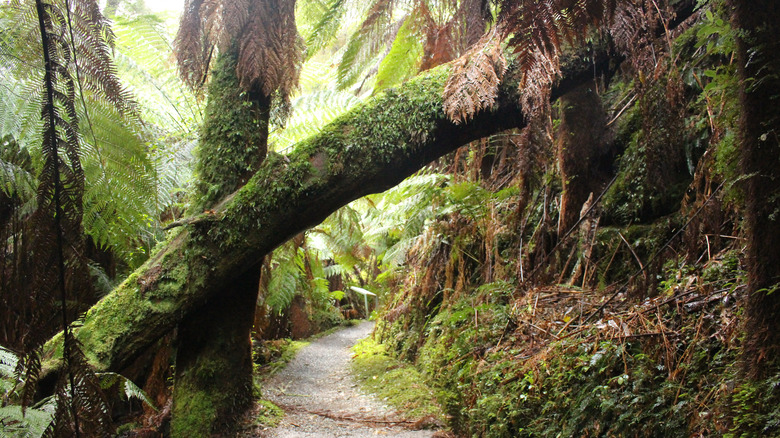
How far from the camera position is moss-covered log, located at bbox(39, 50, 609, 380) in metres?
2.93

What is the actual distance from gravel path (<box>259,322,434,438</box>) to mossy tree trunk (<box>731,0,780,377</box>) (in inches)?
101

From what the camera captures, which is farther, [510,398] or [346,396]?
[346,396]

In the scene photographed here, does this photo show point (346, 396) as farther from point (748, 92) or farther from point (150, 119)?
point (748, 92)

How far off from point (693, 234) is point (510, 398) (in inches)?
53.3

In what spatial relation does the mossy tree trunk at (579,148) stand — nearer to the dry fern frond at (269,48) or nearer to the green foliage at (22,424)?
the dry fern frond at (269,48)

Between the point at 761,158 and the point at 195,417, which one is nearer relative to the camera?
the point at 761,158

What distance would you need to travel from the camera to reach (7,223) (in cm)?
303

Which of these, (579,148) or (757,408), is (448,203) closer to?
(579,148)

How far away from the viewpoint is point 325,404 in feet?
14.7

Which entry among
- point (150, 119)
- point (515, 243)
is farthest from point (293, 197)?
point (150, 119)

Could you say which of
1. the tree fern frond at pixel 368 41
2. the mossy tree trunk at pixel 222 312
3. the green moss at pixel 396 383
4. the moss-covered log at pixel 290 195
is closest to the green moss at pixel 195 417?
the mossy tree trunk at pixel 222 312

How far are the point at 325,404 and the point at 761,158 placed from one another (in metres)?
4.15

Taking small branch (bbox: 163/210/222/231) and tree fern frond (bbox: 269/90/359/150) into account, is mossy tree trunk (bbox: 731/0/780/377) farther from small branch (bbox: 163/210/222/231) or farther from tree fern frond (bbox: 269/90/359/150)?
tree fern frond (bbox: 269/90/359/150)

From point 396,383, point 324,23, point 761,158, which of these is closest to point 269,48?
point 324,23
